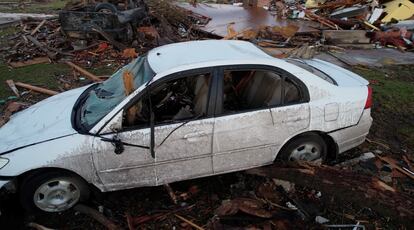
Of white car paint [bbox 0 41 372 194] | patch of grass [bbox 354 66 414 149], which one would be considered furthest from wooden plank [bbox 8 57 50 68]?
patch of grass [bbox 354 66 414 149]

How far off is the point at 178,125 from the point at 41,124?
1.67m

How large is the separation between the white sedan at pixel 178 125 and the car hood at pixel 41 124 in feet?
0.06

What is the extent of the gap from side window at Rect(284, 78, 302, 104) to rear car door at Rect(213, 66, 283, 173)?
0.09m

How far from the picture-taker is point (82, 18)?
1044 centimetres

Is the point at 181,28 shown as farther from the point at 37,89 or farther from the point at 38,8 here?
the point at 38,8

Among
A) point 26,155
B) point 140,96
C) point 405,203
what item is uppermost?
point 140,96

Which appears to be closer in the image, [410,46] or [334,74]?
[334,74]

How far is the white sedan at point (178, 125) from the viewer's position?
3.86 metres

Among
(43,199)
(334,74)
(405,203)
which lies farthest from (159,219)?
(334,74)

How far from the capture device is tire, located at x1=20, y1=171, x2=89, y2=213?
3879mm

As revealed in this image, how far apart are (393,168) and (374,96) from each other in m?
2.50

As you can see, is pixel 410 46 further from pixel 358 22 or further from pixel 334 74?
pixel 334 74

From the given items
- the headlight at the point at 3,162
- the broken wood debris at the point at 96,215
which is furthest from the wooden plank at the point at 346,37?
the headlight at the point at 3,162

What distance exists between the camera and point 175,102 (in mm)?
4359
